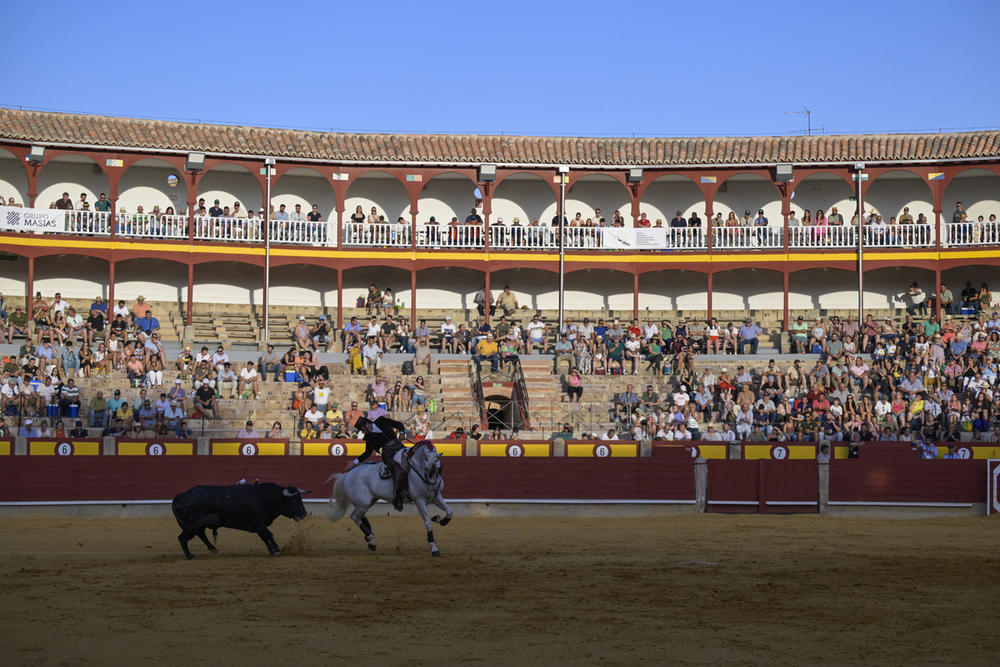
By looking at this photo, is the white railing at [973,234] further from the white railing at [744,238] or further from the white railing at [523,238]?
the white railing at [523,238]

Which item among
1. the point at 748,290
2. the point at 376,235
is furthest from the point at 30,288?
the point at 748,290

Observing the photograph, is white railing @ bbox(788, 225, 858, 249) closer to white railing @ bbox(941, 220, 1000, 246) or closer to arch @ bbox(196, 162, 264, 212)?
white railing @ bbox(941, 220, 1000, 246)

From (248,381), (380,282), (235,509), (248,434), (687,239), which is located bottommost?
(235,509)

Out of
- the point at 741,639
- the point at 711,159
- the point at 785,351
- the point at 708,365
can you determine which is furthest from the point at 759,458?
the point at 711,159

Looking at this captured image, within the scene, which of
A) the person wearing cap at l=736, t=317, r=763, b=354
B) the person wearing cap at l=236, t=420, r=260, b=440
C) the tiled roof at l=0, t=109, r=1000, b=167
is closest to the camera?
the person wearing cap at l=236, t=420, r=260, b=440

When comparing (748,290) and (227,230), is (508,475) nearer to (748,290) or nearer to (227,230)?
(227,230)

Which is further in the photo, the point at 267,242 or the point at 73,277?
the point at 73,277

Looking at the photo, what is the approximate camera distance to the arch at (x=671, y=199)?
113 feet

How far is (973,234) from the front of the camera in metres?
31.6

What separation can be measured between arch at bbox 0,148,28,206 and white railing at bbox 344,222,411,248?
29.6ft

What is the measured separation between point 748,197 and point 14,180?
21.1 m

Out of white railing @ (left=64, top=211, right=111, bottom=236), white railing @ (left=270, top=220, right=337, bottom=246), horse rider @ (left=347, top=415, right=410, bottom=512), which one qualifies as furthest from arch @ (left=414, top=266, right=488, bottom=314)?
horse rider @ (left=347, top=415, right=410, bottom=512)

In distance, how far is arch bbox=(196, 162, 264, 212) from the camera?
3309 cm

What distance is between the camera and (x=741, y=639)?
8391mm
